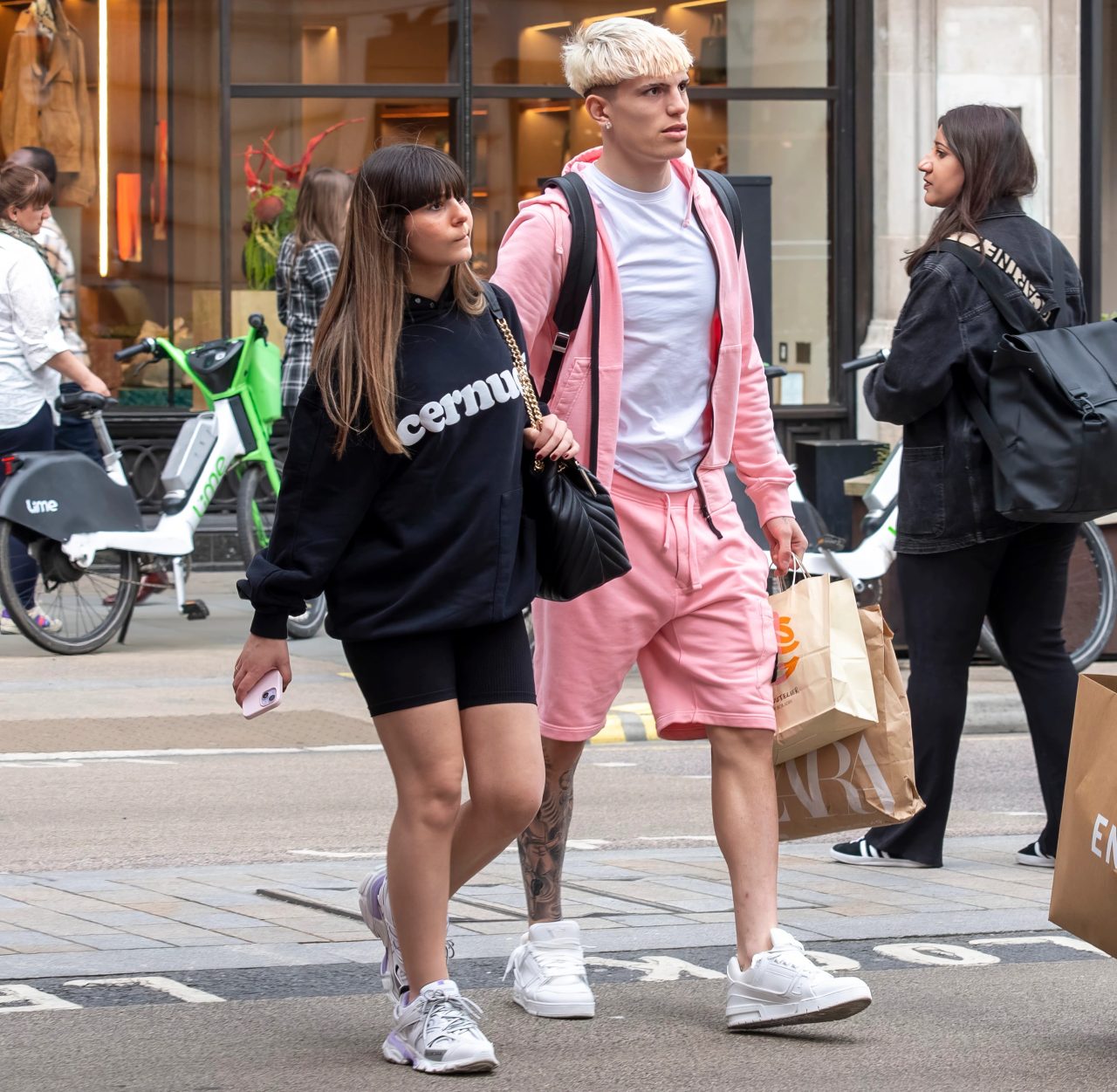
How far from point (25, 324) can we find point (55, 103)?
4552 mm

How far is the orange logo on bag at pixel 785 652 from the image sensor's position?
4.65m

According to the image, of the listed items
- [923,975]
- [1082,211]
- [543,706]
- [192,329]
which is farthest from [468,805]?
[1082,211]

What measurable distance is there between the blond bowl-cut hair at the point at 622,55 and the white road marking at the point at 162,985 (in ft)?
6.52

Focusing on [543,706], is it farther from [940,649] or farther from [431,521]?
[940,649]

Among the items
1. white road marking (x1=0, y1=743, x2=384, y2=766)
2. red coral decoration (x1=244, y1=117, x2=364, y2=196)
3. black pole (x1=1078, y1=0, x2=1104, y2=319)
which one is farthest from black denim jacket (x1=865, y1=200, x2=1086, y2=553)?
red coral decoration (x1=244, y1=117, x2=364, y2=196)

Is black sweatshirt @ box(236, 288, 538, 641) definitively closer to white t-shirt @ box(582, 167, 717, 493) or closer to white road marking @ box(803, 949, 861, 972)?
white t-shirt @ box(582, 167, 717, 493)

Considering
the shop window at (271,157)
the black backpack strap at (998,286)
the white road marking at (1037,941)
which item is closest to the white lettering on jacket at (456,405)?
the white road marking at (1037,941)

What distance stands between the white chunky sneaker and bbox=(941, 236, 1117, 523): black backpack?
7.07 ft

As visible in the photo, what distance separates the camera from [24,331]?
10523 mm

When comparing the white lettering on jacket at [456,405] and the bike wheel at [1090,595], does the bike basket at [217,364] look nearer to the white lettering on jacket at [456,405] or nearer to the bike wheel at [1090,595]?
the bike wheel at [1090,595]

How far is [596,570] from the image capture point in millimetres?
4180

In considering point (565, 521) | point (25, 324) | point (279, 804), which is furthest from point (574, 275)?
point (25, 324)

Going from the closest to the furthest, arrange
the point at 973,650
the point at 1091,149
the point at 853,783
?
the point at 853,783 < the point at 973,650 < the point at 1091,149

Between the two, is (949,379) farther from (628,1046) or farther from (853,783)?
(628,1046)
